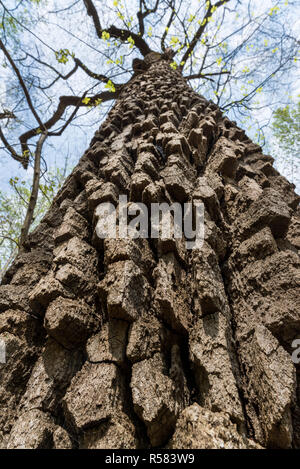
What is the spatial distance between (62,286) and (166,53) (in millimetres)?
9011

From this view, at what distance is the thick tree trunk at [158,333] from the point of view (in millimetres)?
921

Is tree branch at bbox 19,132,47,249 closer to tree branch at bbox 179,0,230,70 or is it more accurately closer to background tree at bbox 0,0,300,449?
background tree at bbox 0,0,300,449

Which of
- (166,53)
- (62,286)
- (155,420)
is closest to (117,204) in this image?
(62,286)

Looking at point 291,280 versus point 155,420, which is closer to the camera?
point 155,420

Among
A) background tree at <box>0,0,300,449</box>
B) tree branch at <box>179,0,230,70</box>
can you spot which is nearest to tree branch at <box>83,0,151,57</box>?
tree branch at <box>179,0,230,70</box>

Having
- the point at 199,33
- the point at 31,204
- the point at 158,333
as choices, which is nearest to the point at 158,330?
the point at 158,333

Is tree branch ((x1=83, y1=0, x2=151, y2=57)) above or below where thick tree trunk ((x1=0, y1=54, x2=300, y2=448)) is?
above

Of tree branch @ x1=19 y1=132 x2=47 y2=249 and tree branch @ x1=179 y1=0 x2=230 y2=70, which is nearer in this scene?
tree branch @ x1=19 y1=132 x2=47 y2=249

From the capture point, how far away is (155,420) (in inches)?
35.3

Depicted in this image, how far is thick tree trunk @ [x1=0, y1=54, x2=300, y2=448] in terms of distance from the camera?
921 mm

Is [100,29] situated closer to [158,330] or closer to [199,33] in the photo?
[199,33]

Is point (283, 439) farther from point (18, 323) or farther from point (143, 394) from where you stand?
point (18, 323)

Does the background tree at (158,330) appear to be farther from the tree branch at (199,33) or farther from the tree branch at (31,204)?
the tree branch at (199,33)

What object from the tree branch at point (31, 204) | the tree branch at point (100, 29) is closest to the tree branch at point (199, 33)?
the tree branch at point (100, 29)
